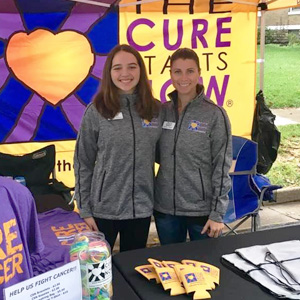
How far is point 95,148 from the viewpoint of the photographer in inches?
75.8

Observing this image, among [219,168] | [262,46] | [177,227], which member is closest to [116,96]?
[219,168]

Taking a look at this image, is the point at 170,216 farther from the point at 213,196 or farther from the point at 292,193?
the point at 292,193

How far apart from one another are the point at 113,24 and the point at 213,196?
1744mm

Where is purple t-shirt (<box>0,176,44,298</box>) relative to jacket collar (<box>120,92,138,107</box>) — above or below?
below

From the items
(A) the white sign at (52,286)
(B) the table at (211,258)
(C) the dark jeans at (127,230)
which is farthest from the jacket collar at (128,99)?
(A) the white sign at (52,286)

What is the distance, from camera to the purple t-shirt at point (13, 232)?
45.4 inches

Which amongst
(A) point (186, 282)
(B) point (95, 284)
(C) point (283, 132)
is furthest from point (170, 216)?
(C) point (283, 132)

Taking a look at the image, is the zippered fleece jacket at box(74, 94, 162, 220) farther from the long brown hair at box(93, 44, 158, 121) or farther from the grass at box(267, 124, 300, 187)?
the grass at box(267, 124, 300, 187)

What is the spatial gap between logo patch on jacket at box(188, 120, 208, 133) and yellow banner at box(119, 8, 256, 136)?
5.06 ft

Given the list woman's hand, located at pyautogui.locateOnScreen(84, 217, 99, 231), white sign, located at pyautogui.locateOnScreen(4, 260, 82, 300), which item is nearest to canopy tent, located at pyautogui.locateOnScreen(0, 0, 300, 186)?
woman's hand, located at pyautogui.locateOnScreen(84, 217, 99, 231)

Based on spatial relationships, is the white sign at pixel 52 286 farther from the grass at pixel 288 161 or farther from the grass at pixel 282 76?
the grass at pixel 282 76

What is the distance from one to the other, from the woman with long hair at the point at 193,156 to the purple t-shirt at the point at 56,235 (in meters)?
0.50

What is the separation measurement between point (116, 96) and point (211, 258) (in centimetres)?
77

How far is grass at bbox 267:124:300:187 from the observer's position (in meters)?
4.96
